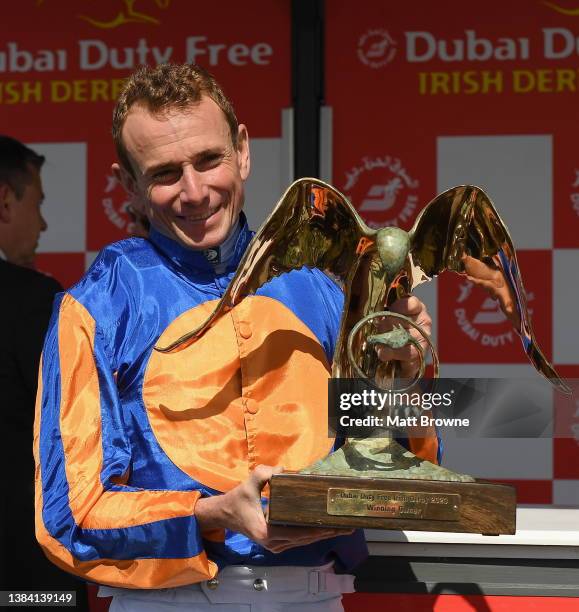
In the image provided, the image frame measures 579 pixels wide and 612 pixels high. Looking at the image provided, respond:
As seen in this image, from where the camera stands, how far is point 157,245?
170 centimetres

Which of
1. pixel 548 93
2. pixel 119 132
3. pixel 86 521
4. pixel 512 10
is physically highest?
pixel 512 10

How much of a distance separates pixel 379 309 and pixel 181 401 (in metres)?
0.31

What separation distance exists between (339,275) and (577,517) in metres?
1.08

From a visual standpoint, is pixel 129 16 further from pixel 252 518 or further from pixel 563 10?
pixel 252 518

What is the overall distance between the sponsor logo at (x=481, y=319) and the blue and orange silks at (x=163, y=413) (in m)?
1.64

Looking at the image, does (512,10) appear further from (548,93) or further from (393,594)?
(393,594)

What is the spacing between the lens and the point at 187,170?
161 cm

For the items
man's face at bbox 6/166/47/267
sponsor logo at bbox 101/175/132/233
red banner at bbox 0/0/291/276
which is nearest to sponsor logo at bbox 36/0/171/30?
red banner at bbox 0/0/291/276

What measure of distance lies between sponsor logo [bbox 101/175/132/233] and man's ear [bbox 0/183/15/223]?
0.44m

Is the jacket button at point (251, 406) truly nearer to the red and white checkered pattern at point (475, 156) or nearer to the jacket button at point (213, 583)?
the jacket button at point (213, 583)

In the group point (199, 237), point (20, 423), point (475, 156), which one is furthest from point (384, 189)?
point (199, 237)

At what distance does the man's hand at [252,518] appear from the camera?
1.43 metres

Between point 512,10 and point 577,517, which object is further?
point 512,10

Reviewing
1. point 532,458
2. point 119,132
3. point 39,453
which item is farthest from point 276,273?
point 532,458
